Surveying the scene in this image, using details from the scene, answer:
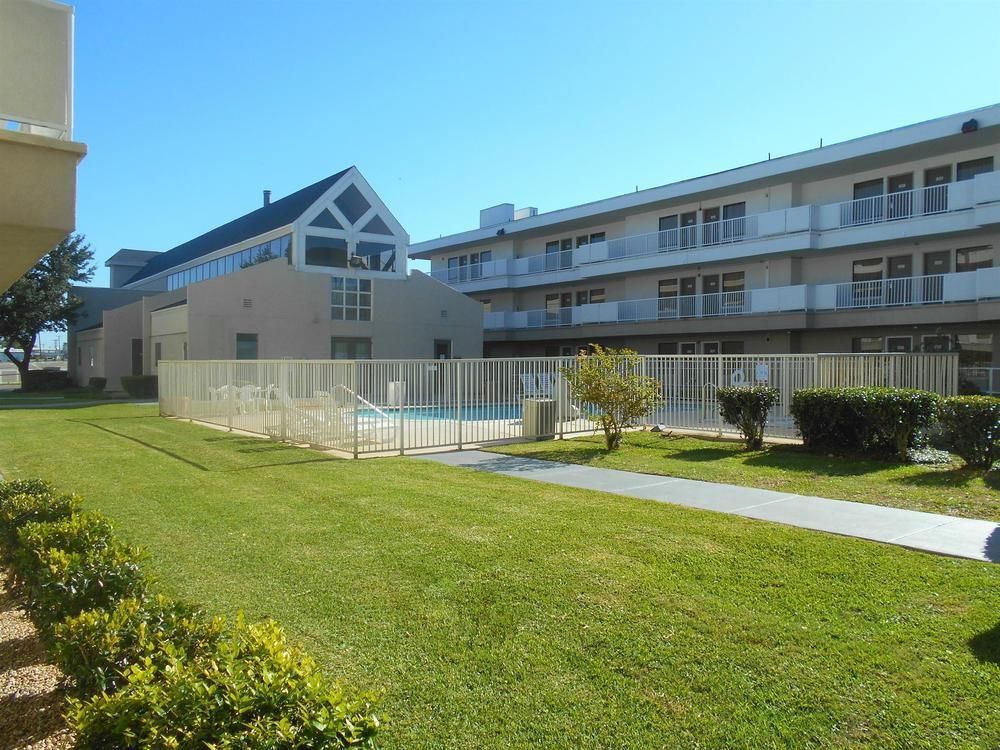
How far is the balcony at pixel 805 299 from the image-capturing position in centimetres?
2080

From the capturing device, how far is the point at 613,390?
14266mm

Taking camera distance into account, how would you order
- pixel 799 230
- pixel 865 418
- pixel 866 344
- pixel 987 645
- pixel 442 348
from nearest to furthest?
pixel 987 645, pixel 865 418, pixel 866 344, pixel 799 230, pixel 442 348

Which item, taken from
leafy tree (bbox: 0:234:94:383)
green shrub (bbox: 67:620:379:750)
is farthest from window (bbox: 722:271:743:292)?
leafy tree (bbox: 0:234:94:383)

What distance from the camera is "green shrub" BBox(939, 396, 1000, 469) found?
10.1 metres

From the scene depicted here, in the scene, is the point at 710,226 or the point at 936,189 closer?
the point at 936,189

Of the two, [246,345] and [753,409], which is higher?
[246,345]

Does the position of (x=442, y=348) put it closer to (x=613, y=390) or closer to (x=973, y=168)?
(x=613, y=390)

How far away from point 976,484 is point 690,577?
6174 millimetres

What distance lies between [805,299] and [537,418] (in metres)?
13.6

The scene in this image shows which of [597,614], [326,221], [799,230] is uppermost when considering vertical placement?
[326,221]

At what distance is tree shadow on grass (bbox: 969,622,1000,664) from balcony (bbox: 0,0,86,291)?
649 centimetres

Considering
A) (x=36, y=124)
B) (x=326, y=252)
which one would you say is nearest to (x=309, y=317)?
(x=326, y=252)

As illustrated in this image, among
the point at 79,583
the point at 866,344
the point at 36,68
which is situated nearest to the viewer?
the point at 79,583

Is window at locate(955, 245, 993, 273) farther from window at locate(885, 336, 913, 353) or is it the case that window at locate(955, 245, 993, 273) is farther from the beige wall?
the beige wall
